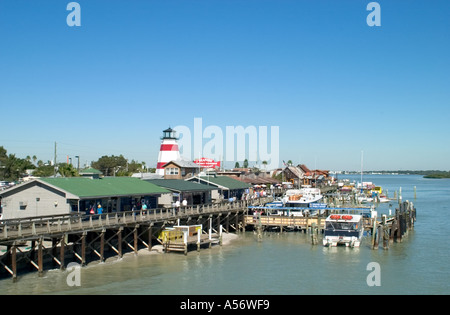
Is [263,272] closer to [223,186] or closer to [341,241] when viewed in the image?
[341,241]

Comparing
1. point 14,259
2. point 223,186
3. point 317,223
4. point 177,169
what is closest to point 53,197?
point 14,259

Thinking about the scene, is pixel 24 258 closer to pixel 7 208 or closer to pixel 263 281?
pixel 7 208

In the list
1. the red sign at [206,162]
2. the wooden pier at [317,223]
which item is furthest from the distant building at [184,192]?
the red sign at [206,162]

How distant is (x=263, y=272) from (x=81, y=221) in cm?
1364

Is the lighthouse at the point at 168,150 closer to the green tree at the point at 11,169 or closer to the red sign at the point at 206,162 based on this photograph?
the red sign at the point at 206,162

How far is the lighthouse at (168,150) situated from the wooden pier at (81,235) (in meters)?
24.6

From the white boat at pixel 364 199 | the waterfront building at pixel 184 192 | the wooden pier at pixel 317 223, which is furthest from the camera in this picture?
the white boat at pixel 364 199

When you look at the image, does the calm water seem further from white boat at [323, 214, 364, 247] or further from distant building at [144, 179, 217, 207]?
distant building at [144, 179, 217, 207]

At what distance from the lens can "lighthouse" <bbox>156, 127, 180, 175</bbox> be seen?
72.0 meters

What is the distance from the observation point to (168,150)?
238 ft

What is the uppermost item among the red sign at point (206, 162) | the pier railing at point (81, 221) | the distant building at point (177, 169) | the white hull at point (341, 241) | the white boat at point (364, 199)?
the red sign at point (206, 162)

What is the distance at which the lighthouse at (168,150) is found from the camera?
72000 millimetres
